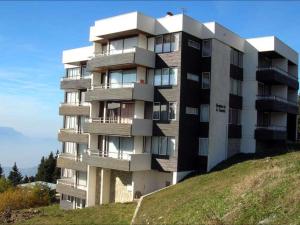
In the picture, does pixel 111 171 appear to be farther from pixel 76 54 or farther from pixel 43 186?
pixel 43 186

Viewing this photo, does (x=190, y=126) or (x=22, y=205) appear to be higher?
(x=190, y=126)

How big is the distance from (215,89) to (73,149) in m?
21.7

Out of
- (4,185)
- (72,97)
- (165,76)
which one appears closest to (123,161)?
(165,76)

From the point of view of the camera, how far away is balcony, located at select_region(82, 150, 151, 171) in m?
39.3

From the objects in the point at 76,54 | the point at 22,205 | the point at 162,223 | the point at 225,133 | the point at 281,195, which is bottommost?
the point at 22,205

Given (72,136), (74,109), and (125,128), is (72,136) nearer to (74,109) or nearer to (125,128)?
(74,109)

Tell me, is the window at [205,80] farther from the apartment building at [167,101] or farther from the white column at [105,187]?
the white column at [105,187]

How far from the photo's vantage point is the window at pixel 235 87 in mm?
45844

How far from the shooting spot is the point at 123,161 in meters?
39.6

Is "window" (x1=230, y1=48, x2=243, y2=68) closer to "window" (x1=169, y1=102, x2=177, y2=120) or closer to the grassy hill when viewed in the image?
"window" (x1=169, y1=102, x2=177, y2=120)

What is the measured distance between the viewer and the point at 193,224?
79.8ft

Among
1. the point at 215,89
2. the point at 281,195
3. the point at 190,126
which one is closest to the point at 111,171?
the point at 190,126

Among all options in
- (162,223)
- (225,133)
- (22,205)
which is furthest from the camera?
(22,205)

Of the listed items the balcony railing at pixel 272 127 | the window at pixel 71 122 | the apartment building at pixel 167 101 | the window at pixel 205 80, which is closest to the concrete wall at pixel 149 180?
the apartment building at pixel 167 101
